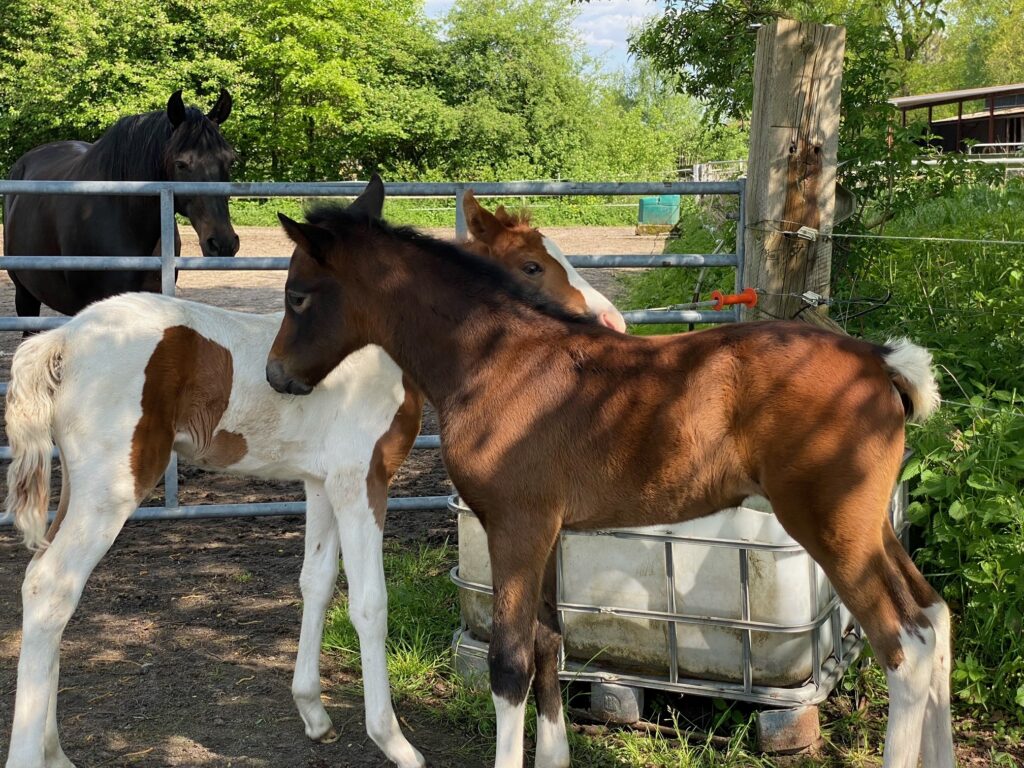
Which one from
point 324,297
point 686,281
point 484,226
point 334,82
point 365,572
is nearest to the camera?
point 324,297

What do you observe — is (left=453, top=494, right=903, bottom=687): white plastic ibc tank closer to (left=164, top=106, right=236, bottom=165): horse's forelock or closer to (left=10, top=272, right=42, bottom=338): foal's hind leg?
(left=164, top=106, right=236, bottom=165): horse's forelock

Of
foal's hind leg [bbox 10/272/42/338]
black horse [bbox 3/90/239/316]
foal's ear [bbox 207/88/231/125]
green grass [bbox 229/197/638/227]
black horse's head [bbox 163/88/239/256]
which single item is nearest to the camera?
black horse's head [bbox 163/88/239/256]

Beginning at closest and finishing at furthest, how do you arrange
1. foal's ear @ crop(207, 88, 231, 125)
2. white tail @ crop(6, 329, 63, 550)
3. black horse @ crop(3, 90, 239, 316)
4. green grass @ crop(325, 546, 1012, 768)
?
white tail @ crop(6, 329, 63, 550) < green grass @ crop(325, 546, 1012, 768) < black horse @ crop(3, 90, 239, 316) < foal's ear @ crop(207, 88, 231, 125)

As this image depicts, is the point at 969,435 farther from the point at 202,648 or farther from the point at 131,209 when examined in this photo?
the point at 131,209

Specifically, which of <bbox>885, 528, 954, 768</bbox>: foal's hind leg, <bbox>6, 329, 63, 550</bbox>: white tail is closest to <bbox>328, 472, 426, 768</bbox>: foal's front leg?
<bbox>6, 329, 63, 550</bbox>: white tail

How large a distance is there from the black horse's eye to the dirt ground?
1452 millimetres

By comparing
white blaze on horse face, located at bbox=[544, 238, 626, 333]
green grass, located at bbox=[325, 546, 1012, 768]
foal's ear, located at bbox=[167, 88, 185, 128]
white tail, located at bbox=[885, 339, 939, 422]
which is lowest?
green grass, located at bbox=[325, 546, 1012, 768]

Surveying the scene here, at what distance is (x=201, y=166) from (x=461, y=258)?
3206 millimetres

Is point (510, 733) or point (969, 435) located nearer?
point (510, 733)

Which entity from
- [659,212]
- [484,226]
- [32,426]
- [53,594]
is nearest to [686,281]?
[484,226]

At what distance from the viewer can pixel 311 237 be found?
296cm

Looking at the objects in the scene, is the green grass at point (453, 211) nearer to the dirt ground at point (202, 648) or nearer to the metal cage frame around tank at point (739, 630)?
the dirt ground at point (202, 648)

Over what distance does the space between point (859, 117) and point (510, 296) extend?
265cm

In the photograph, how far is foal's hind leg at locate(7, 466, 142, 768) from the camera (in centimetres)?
289
